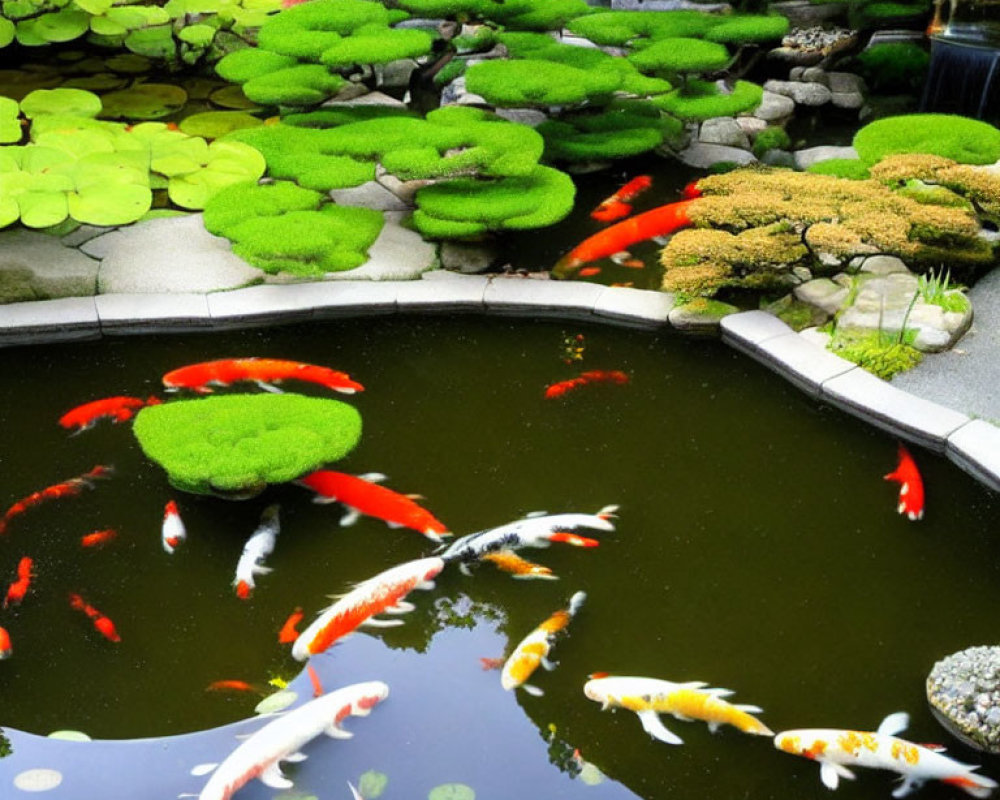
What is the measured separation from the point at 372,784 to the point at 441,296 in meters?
3.11

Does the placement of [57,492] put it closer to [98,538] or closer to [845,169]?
[98,538]

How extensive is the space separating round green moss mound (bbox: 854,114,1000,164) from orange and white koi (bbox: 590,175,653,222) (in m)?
1.38

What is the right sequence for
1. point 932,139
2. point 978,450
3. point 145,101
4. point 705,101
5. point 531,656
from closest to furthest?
point 531,656 → point 978,450 → point 932,139 → point 705,101 → point 145,101

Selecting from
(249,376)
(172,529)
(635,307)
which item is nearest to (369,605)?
(172,529)

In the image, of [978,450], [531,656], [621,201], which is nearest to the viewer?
[531,656]

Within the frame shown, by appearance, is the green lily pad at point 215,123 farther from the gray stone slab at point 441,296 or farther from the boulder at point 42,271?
the gray stone slab at point 441,296

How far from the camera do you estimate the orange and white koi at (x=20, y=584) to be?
14.1 feet

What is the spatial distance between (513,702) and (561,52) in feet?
17.3

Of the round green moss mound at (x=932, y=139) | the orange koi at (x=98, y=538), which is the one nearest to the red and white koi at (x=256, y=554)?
the orange koi at (x=98, y=538)

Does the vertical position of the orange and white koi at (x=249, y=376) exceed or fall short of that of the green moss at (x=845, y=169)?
it falls short

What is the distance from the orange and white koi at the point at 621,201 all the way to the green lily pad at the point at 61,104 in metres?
3.52

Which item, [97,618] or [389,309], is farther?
[389,309]

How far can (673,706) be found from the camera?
376cm

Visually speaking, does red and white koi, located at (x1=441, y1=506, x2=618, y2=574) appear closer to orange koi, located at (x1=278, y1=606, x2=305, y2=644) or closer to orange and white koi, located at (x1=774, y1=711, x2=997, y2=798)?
orange koi, located at (x1=278, y1=606, x2=305, y2=644)
